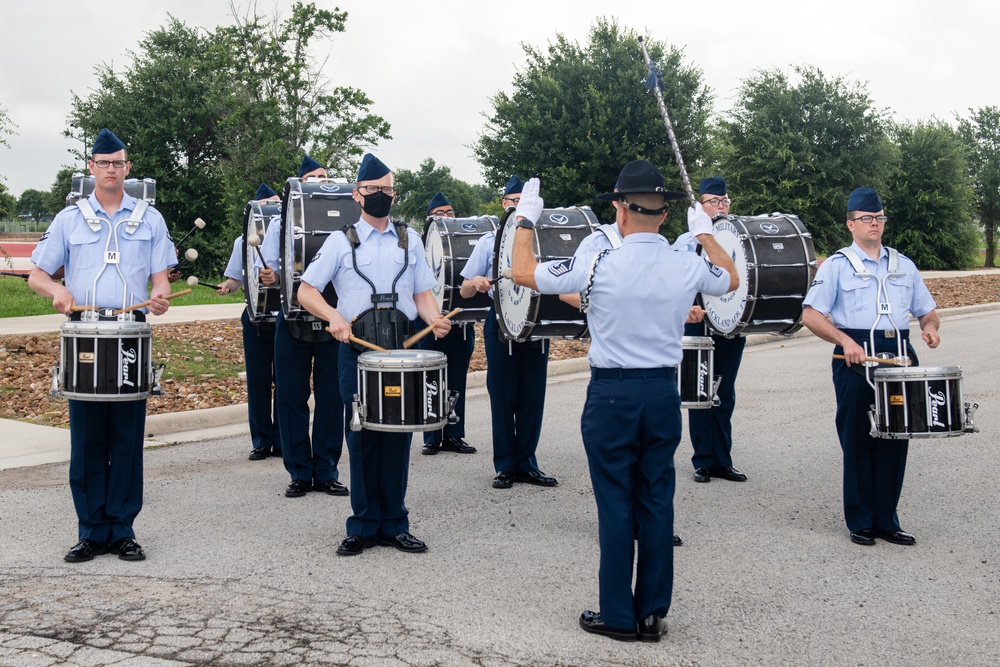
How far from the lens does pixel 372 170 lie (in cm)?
604

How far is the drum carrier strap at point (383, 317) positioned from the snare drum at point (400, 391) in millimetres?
288

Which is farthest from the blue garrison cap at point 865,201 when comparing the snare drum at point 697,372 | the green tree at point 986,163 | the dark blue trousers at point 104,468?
the green tree at point 986,163

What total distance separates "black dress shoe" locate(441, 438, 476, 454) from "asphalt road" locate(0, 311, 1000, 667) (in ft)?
1.08

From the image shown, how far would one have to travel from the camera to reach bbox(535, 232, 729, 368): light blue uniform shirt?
4504mm

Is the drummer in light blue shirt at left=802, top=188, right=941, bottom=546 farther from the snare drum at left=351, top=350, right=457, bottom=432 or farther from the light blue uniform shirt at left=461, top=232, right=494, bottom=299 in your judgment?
the light blue uniform shirt at left=461, top=232, right=494, bottom=299

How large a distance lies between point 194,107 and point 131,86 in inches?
121

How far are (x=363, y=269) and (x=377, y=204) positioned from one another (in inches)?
14.7

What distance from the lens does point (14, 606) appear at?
15.7 feet

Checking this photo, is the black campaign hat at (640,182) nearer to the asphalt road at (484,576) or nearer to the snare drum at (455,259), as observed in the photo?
the asphalt road at (484,576)

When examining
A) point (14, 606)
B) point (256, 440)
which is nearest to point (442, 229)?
point (256, 440)

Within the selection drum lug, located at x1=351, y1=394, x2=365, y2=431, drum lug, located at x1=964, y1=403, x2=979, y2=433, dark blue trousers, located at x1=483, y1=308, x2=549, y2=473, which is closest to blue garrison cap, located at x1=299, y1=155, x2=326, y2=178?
dark blue trousers, located at x1=483, y1=308, x2=549, y2=473

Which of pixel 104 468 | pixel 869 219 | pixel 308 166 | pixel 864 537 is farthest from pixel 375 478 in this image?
pixel 308 166

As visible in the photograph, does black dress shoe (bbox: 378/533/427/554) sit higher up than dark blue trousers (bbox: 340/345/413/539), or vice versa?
dark blue trousers (bbox: 340/345/413/539)

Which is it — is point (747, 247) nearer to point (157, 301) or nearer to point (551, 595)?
point (551, 595)
